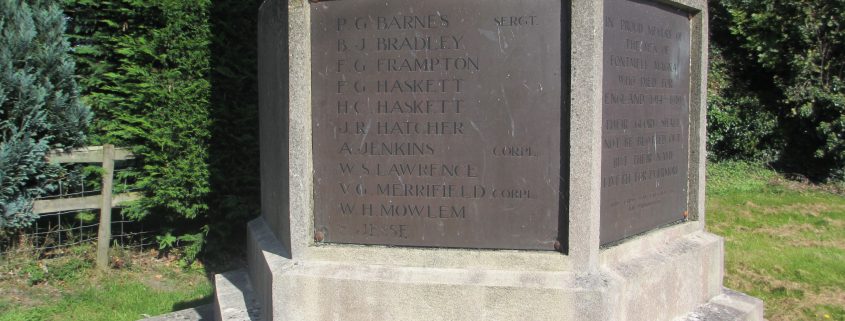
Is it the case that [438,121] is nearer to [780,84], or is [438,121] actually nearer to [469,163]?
[469,163]

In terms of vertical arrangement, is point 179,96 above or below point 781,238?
above

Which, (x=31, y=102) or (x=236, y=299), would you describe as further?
(x=31, y=102)

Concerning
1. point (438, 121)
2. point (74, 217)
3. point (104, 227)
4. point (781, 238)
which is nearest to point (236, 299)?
point (438, 121)

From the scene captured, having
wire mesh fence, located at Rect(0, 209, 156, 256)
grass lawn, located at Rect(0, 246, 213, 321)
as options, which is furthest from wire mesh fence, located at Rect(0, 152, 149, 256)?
grass lawn, located at Rect(0, 246, 213, 321)

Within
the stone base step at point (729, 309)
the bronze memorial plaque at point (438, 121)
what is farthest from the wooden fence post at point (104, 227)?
the stone base step at point (729, 309)

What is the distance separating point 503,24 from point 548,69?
29cm

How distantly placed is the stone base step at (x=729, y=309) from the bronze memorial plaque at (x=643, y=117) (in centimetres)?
51

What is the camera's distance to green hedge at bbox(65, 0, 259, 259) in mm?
5891

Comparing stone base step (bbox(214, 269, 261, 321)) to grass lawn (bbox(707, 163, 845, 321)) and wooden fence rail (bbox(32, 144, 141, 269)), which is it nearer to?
wooden fence rail (bbox(32, 144, 141, 269))

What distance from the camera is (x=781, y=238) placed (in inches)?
269

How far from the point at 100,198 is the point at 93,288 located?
0.93m

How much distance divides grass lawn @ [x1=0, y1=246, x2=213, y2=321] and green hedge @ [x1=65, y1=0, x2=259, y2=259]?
383 mm

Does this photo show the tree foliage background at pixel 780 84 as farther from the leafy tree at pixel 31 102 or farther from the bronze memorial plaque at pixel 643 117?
the leafy tree at pixel 31 102

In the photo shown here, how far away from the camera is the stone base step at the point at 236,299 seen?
11.4 feet
